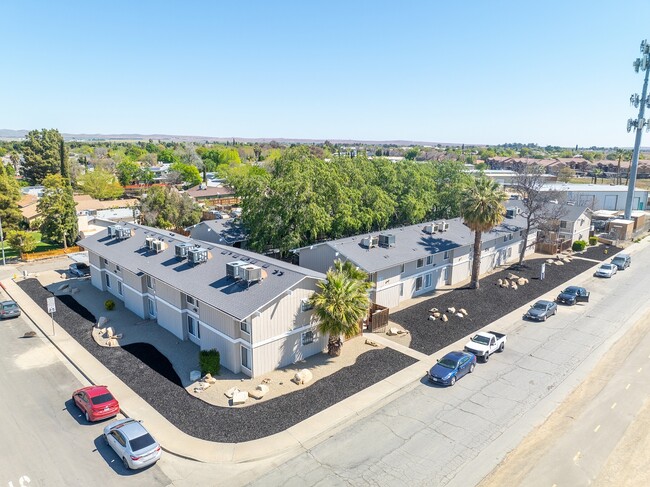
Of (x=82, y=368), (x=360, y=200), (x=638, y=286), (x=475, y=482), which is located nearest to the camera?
(x=475, y=482)

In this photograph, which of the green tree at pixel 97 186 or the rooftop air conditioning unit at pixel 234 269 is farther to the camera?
the green tree at pixel 97 186

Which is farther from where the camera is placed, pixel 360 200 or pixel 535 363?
pixel 360 200

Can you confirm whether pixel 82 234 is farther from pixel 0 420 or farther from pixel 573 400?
pixel 573 400

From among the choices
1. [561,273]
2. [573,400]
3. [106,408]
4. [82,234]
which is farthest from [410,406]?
[82,234]

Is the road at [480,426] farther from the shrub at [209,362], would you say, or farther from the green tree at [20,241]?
the green tree at [20,241]

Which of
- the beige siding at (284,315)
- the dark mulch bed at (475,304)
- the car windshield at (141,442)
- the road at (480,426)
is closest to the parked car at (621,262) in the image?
the dark mulch bed at (475,304)

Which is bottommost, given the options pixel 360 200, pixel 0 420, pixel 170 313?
pixel 0 420
